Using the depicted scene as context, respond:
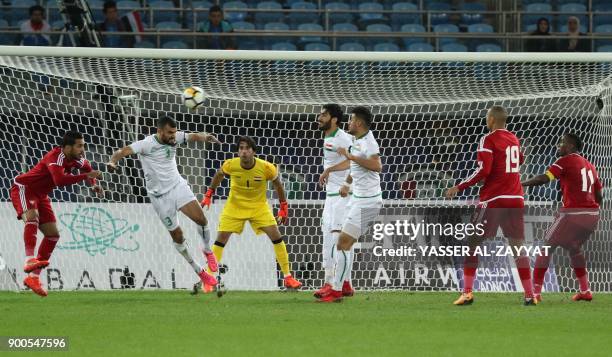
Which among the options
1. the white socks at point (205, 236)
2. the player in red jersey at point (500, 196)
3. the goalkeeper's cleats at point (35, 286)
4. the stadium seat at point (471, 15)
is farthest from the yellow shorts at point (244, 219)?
the stadium seat at point (471, 15)

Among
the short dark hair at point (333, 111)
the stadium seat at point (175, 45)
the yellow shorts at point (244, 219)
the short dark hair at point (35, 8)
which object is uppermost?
the short dark hair at point (35, 8)

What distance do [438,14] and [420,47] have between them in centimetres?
148

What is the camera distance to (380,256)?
1451cm

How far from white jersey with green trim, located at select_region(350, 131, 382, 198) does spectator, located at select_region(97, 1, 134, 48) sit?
7681 millimetres

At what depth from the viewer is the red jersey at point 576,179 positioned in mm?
11734

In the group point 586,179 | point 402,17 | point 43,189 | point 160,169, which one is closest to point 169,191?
point 160,169

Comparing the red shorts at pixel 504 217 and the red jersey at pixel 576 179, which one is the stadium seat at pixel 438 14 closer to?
the red jersey at pixel 576 179

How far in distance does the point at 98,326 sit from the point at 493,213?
427 centimetres

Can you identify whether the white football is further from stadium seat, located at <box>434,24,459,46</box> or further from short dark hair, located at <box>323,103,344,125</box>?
stadium seat, located at <box>434,24,459,46</box>

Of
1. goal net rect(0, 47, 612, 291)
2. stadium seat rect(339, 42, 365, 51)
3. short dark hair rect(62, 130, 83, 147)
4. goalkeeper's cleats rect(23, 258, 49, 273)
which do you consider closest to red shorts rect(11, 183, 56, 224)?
goalkeeper's cleats rect(23, 258, 49, 273)

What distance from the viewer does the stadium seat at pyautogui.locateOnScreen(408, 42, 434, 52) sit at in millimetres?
19359

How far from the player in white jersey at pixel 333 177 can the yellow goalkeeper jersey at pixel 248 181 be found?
2.50 feet

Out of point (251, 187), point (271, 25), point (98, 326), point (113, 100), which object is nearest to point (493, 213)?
point (251, 187)

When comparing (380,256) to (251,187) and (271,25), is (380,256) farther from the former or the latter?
(271,25)
